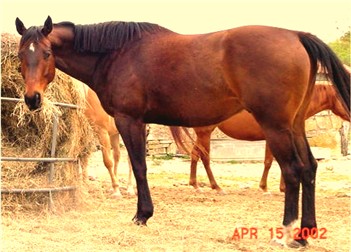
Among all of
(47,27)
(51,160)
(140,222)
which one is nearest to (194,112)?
(140,222)

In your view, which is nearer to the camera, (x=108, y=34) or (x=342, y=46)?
(x=108, y=34)

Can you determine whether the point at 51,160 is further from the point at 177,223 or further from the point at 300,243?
the point at 300,243

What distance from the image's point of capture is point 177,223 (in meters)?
6.12

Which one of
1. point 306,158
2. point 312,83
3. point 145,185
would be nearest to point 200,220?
point 145,185

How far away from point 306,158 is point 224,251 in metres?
1.24

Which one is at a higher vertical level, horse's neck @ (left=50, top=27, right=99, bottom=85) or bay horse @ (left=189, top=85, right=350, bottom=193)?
horse's neck @ (left=50, top=27, right=99, bottom=85)

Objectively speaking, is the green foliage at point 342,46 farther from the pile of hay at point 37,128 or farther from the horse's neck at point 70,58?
the horse's neck at point 70,58

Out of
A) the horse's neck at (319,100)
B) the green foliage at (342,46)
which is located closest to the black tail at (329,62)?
the horse's neck at (319,100)

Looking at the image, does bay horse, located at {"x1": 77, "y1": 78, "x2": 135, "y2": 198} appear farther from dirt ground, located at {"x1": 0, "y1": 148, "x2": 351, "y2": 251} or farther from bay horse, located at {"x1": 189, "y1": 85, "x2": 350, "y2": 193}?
bay horse, located at {"x1": 189, "y1": 85, "x2": 350, "y2": 193}

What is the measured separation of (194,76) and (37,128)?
8.10 feet

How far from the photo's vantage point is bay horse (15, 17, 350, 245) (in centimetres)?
492

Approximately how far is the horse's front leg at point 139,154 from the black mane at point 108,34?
0.81 m

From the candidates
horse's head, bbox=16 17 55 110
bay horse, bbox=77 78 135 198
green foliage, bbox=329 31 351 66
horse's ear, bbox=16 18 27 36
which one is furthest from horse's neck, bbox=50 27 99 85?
green foliage, bbox=329 31 351 66

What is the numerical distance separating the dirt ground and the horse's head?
4.34 feet
